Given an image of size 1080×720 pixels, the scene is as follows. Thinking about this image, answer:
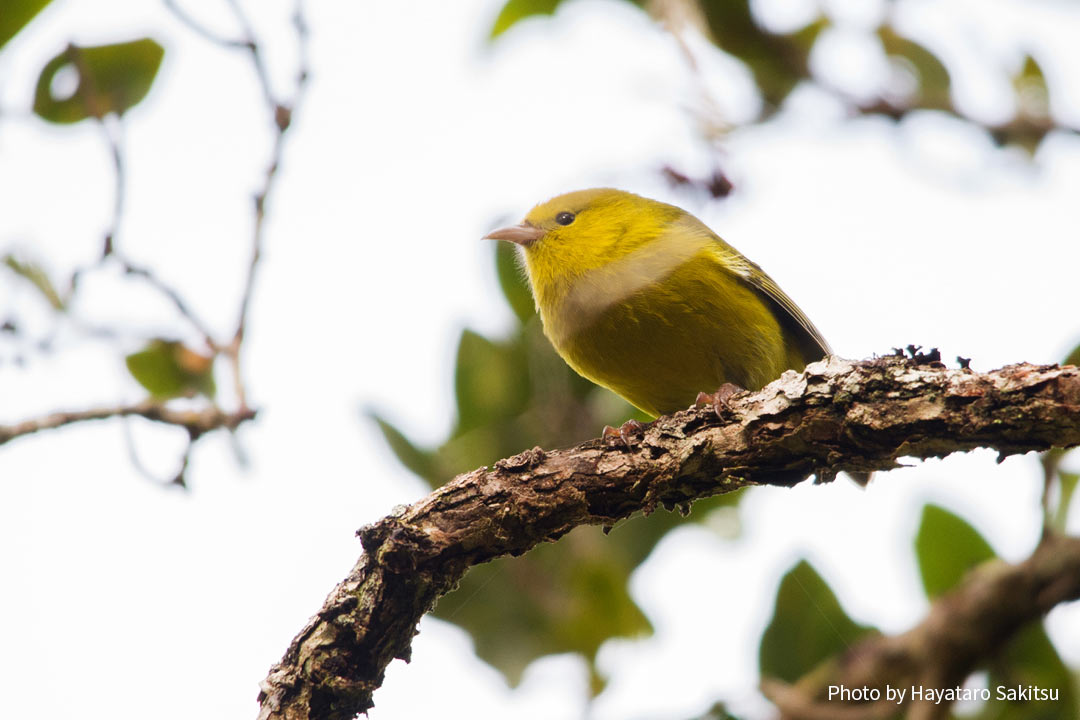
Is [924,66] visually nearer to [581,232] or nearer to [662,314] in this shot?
[581,232]

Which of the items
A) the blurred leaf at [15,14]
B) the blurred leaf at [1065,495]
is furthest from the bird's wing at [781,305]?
the blurred leaf at [15,14]

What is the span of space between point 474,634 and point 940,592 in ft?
6.55

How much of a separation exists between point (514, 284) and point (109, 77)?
1895 mm

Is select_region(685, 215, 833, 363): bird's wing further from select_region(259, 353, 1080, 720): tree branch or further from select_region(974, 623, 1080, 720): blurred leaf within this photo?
select_region(259, 353, 1080, 720): tree branch

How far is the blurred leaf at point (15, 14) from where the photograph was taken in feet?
11.8

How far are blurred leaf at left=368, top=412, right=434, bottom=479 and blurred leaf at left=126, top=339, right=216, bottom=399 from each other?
708 millimetres

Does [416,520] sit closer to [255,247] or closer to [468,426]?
[255,247]

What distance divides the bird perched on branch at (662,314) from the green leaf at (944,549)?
0.86m

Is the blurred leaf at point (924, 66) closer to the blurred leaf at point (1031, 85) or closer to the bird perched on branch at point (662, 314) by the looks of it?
the blurred leaf at point (1031, 85)

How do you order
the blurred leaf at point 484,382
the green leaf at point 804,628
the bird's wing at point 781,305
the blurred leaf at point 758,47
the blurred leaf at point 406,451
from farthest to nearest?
the blurred leaf at point 758,47 → the blurred leaf at point 484,382 → the blurred leaf at point 406,451 → the bird's wing at point 781,305 → the green leaf at point 804,628

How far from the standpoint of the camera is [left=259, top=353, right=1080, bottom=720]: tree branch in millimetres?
2318

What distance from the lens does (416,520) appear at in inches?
98.9

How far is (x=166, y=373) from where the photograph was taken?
4273mm

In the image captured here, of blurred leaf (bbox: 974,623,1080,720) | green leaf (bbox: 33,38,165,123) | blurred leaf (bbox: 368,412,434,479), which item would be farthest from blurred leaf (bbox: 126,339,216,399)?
blurred leaf (bbox: 974,623,1080,720)
